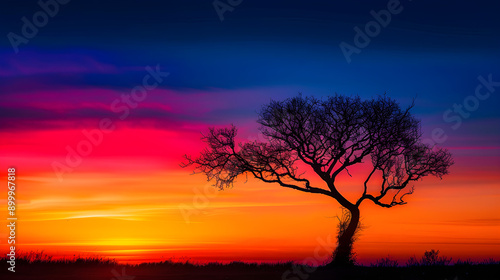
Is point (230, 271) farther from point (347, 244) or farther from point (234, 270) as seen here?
point (347, 244)

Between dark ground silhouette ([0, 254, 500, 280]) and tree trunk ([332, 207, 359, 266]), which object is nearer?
dark ground silhouette ([0, 254, 500, 280])

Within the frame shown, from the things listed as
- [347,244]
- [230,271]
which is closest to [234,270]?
[230,271]

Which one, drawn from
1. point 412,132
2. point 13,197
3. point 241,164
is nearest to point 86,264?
point 13,197

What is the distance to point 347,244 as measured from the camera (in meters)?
36.2

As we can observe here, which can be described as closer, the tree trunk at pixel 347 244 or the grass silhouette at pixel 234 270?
the grass silhouette at pixel 234 270

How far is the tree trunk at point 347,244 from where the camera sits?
117 feet

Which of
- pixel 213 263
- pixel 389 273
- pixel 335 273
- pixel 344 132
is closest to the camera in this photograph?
pixel 389 273

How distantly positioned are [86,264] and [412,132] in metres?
19.6

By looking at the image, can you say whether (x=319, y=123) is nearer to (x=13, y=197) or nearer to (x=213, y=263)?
(x=213, y=263)

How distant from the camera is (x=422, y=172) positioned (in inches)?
1474

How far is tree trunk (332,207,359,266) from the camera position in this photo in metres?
35.8

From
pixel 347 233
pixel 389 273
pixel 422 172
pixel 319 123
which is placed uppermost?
pixel 319 123

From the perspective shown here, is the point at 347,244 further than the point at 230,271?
Yes

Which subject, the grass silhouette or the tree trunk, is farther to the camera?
the tree trunk
